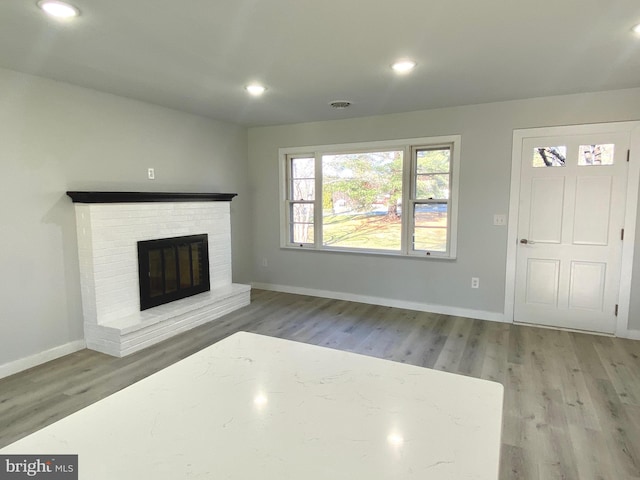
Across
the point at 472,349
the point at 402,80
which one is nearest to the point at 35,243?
the point at 402,80

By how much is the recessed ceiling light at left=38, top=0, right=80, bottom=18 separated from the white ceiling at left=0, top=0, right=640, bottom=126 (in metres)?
0.05

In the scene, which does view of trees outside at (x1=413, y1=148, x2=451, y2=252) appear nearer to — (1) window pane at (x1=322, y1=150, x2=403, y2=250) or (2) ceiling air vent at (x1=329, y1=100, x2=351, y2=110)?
(1) window pane at (x1=322, y1=150, x2=403, y2=250)

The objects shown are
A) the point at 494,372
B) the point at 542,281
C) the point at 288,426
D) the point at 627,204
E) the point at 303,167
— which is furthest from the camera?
the point at 303,167

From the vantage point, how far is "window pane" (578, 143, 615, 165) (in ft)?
11.8

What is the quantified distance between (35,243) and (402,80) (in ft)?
10.9

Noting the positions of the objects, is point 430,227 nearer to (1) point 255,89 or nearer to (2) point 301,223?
(2) point 301,223

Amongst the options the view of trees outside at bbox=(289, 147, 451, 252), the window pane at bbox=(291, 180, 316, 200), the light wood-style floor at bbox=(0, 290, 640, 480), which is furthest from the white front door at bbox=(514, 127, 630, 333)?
the window pane at bbox=(291, 180, 316, 200)

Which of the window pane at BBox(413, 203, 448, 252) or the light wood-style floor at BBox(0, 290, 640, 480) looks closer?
the light wood-style floor at BBox(0, 290, 640, 480)

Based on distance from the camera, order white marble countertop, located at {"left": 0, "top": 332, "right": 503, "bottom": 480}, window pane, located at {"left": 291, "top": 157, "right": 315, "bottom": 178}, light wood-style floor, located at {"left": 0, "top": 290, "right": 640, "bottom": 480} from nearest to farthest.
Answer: white marble countertop, located at {"left": 0, "top": 332, "right": 503, "bottom": 480} → light wood-style floor, located at {"left": 0, "top": 290, "right": 640, "bottom": 480} → window pane, located at {"left": 291, "top": 157, "right": 315, "bottom": 178}

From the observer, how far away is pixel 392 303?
15.5 ft

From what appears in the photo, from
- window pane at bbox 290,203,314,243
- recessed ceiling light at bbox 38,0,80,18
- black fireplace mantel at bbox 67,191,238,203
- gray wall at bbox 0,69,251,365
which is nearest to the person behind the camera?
recessed ceiling light at bbox 38,0,80,18

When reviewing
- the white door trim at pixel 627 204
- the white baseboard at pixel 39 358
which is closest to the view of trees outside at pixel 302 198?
the white door trim at pixel 627 204

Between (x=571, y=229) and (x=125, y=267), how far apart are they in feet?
14.5

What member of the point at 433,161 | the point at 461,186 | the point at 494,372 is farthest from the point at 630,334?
the point at 433,161
